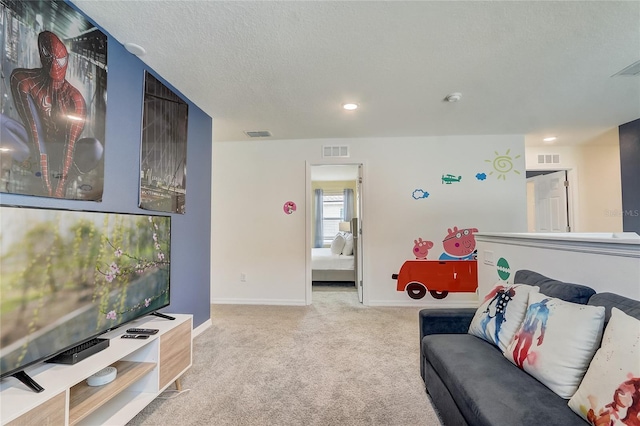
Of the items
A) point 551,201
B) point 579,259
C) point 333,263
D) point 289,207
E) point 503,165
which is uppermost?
point 503,165

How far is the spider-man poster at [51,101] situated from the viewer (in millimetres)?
1334

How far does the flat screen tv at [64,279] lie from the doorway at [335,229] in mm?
2575

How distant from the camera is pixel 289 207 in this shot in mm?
4270

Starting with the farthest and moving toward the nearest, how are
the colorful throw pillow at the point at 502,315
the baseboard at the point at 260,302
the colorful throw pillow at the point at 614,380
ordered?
the baseboard at the point at 260,302 → the colorful throw pillow at the point at 502,315 → the colorful throw pillow at the point at 614,380

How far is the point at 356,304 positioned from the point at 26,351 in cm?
358

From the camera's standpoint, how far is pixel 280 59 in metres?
2.22

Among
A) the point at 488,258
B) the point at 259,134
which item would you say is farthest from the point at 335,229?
the point at 488,258

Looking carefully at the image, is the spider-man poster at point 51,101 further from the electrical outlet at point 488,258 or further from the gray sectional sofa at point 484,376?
the electrical outlet at point 488,258

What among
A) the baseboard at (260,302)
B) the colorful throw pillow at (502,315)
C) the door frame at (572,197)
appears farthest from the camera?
the door frame at (572,197)

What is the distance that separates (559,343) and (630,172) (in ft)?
13.0

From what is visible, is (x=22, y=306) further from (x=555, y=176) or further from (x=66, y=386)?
(x=555, y=176)

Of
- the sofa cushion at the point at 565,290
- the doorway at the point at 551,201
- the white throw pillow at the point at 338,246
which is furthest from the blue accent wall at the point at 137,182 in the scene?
the doorway at the point at 551,201

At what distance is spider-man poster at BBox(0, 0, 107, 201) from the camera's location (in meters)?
1.33

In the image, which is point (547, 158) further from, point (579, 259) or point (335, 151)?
point (579, 259)
